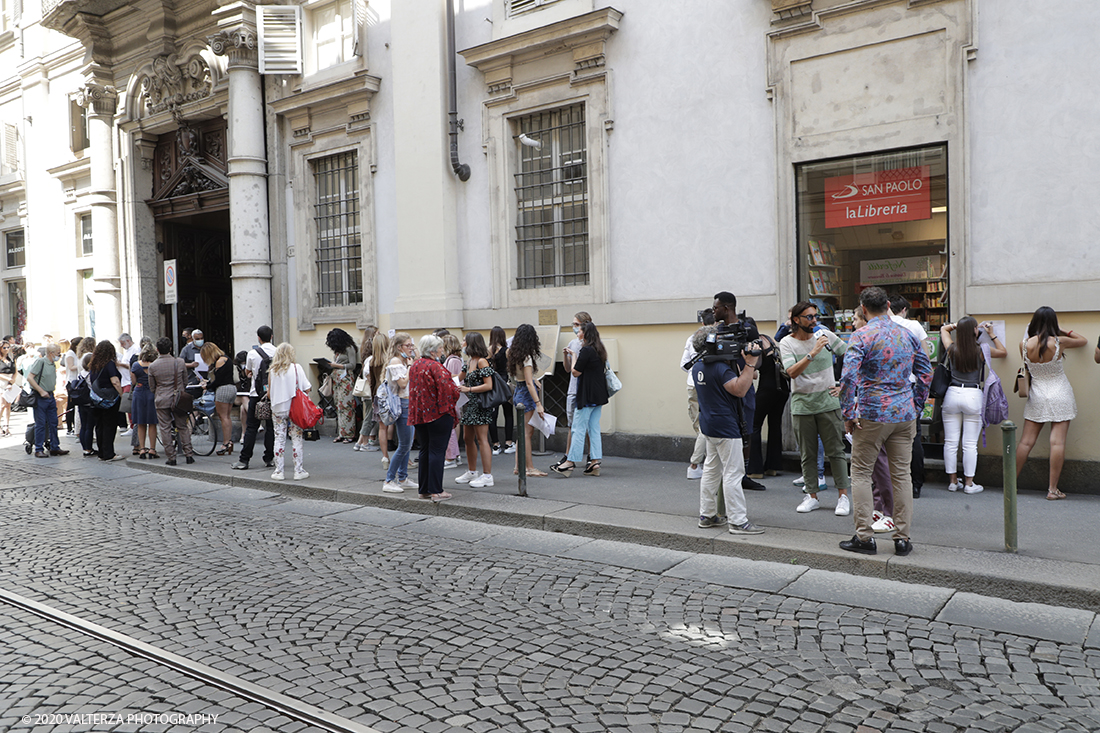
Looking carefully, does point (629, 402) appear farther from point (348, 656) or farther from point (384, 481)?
point (348, 656)

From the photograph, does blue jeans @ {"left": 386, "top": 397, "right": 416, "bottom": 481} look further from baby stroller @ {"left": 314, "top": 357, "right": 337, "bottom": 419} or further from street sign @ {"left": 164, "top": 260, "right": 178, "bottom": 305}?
street sign @ {"left": 164, "top": 260, "right": 178, "bottom": 305}

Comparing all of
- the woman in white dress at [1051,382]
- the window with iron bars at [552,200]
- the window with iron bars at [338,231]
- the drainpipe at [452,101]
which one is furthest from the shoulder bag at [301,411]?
the woman in white dress at [1051,382]

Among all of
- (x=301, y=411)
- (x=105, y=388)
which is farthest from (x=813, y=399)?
(x=105, y=388)

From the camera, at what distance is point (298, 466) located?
983 cm

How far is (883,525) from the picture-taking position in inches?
251

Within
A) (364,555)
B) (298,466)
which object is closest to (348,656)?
(364,555)

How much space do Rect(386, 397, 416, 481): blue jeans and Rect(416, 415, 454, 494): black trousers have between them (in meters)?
0.48

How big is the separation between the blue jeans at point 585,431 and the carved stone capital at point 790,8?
4790 millimetres

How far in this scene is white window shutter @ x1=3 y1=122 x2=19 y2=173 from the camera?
21.3 m

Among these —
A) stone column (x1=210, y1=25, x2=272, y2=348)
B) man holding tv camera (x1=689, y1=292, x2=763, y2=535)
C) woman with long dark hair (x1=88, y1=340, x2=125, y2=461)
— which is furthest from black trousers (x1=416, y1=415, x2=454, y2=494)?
stone column (x1=210, y1=25, x2=272, y2=348)

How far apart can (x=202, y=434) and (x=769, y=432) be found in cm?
968

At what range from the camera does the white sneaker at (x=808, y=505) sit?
7219 millimetres

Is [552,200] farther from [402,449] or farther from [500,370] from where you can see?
[402,449]

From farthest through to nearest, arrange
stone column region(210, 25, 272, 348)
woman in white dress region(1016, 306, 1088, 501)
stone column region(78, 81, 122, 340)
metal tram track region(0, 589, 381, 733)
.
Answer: stone column region(78, 81, 122, 340)
stone column region(210, 25, 272, 348)
woman in white dress region(1016, 306, 1088, 501)
metal tram track region(0, 589, 381, 733)
